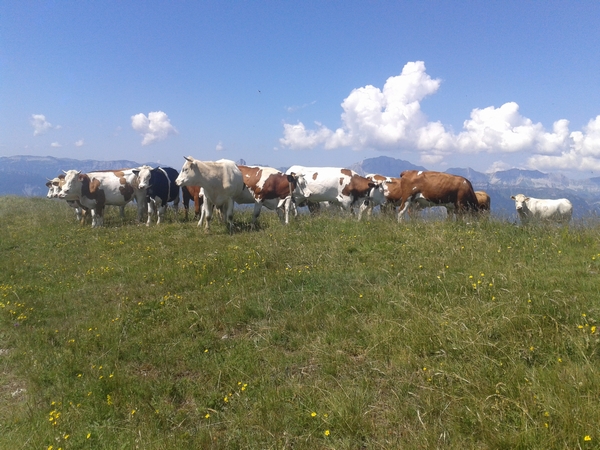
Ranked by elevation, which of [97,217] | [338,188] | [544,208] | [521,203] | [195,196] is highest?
[338,188]

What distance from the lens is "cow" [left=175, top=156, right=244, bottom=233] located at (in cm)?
1409

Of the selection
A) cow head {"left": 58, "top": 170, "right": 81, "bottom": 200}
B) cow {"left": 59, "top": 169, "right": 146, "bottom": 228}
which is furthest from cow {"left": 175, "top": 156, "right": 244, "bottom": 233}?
cow head {"left": 58, "top": 170, "right": 81, "bottom": 200}

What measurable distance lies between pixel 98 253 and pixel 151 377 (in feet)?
26.1

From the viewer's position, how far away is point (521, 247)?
8.32 m

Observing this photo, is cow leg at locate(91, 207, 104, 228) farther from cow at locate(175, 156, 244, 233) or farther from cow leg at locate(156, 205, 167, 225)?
cow at locate(175, 156, 244, 233)

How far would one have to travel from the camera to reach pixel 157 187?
17672 mm

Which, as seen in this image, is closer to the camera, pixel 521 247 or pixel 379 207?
pixel 521 247

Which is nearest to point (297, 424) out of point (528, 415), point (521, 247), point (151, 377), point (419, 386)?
point (419, 386)

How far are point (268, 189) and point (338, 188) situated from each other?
3463 mm

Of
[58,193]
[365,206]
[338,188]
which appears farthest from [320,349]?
[58,193]

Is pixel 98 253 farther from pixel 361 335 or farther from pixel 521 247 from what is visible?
pixel 521 247

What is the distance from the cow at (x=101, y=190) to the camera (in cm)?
1672

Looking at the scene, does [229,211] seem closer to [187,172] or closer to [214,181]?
[214,181]

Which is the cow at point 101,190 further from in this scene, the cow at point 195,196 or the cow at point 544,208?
the cow at point 544,208
